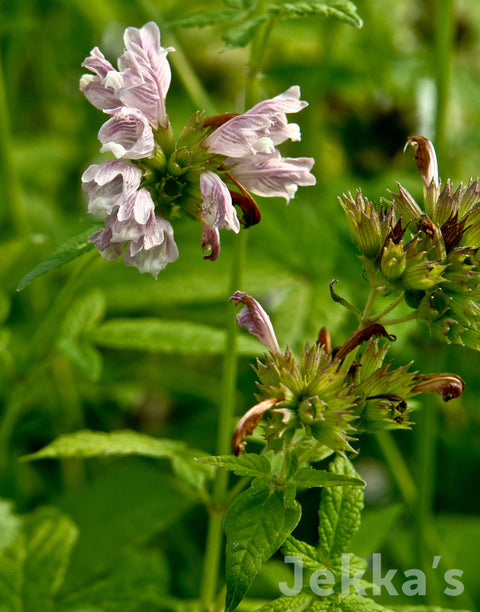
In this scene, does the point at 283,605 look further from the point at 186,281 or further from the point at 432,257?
the point at 186,281

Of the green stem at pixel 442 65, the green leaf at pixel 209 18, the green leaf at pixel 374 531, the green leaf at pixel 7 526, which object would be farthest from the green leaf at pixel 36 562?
the green stem at pixel 442 65

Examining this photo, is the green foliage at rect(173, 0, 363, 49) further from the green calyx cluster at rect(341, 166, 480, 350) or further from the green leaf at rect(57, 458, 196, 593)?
the green leaf at rect(57, 458, 196, 593)

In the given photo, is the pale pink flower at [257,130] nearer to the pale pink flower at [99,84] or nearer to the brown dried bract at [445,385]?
the pale pink flower at [99,84]

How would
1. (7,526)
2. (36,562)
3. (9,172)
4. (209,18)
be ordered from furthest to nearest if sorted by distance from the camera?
1. (9,172)
2. (36,562)
3. (7,526)
4. (209,18)

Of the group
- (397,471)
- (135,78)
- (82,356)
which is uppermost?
(135,78)

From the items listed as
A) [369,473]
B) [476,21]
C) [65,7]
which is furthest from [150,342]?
[476,21]

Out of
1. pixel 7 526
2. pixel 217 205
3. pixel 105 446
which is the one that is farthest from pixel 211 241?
pixel 7 526
